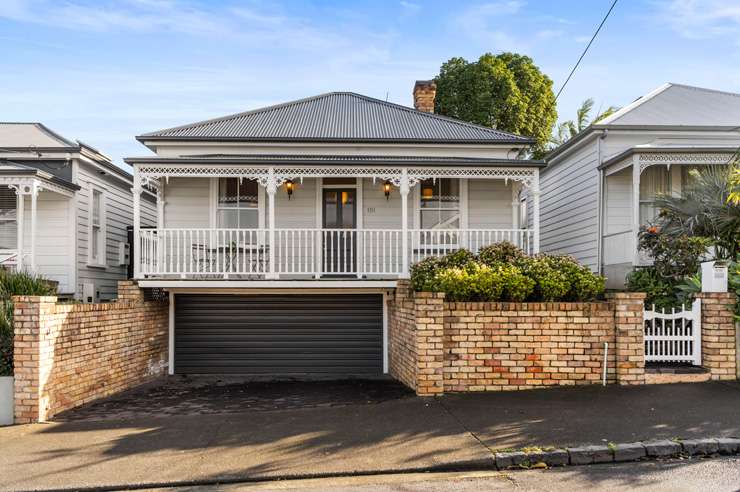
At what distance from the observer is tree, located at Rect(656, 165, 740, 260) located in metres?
11.7

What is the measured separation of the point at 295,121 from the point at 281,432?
952cm

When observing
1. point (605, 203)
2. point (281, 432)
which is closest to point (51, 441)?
point (281, 432)

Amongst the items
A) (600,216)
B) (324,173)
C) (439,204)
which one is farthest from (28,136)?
(600,216)

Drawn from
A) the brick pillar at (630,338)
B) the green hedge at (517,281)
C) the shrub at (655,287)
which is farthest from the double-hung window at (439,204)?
the brick pillar at (630,338)

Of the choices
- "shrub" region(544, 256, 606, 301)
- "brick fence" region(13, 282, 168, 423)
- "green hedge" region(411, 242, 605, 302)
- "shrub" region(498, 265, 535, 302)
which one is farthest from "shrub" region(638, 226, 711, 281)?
"brick fence" region(13, 282, 168, 423)

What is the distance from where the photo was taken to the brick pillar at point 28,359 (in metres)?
8.41

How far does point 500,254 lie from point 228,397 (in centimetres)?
526

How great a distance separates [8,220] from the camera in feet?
46.0

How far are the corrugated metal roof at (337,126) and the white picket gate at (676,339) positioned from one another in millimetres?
5754

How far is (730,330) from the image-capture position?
31.1 ft

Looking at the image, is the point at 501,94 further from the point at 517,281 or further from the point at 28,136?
the point at 517,281

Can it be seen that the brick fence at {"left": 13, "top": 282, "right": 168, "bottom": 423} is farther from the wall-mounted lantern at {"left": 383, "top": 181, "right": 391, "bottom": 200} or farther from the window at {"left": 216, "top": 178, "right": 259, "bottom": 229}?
the wall-mounted lantern at {"left": 383, "top": 181, "right": 391, "bottom": 200}

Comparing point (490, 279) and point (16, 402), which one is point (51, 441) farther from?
point (490, 279)

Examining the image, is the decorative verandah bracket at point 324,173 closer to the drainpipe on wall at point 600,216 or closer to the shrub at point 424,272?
the shrub at point 424,272
